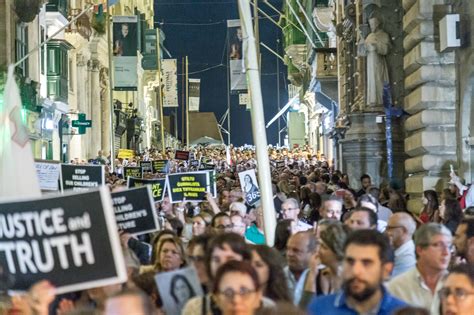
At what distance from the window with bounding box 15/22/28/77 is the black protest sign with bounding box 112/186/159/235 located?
28.0 metres

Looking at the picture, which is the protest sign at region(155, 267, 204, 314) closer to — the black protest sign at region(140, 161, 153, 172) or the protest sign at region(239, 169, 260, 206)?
the protest sign at region(239, 169, 260, 206)

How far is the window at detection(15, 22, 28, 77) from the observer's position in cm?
3784

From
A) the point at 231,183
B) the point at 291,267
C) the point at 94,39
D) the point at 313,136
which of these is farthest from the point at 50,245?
the point at 313,136

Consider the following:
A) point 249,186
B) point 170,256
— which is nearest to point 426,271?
point 170,256

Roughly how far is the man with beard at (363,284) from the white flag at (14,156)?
3.00 meters

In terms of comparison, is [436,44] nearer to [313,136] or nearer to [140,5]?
[313,136]

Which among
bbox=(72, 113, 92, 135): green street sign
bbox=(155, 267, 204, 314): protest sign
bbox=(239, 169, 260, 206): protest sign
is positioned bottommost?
bbox=(155, 267, 204, 314): protest sign

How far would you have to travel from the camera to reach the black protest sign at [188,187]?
16.5 m

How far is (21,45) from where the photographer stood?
38594mm

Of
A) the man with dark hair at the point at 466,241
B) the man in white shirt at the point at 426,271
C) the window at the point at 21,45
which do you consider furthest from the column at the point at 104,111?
the man in white shirt at the point at 426,271

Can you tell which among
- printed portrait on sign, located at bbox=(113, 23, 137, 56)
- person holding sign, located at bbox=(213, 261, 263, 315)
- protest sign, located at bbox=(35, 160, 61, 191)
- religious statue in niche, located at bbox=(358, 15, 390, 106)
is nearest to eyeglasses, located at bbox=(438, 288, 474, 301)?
person holding sign, located at bbox=(213, 261, 263, 315)

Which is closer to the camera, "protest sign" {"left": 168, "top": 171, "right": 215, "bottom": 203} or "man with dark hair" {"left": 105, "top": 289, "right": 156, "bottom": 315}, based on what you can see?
"man with dark hair" {"left": 105, "top": 289, "right": 156, "bottom": 315}

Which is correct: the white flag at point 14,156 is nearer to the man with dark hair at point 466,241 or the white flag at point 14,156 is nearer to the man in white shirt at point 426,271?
the man in white shirt at point 426,271

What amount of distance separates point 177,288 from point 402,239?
2.38 meters
